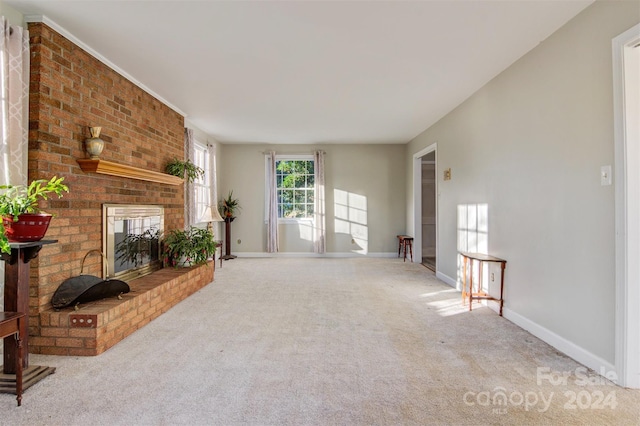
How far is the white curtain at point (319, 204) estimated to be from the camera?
7480 mm

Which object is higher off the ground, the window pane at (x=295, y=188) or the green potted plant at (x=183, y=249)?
the window pane at (x=295, y=188)

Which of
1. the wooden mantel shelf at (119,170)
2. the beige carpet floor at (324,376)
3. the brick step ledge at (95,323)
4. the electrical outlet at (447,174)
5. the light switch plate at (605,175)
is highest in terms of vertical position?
the electrical outlet at (447,174)

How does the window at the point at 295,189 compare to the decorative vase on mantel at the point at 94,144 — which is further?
the window at the point at 295,189

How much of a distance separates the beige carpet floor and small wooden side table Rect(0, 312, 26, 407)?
130 mm

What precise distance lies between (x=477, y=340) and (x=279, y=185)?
574cm

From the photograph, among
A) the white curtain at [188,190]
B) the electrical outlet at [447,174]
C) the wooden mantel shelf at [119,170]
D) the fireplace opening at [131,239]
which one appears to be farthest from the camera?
the white curtain at [188,190]

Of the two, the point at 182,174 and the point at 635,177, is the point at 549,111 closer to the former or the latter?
the point at 635,177

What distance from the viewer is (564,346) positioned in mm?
2572

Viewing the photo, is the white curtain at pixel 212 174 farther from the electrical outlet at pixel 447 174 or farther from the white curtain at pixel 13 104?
the electrical outlet at pixel 447 174

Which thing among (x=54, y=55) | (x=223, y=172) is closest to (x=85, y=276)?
(x=54, y=55)

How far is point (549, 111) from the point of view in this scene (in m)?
2.78

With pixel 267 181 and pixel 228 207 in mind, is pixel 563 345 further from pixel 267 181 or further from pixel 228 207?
pixel 228 207

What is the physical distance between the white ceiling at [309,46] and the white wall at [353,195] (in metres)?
2.79

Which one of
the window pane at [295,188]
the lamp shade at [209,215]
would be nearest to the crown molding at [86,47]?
the lamp shade at [209,215]
